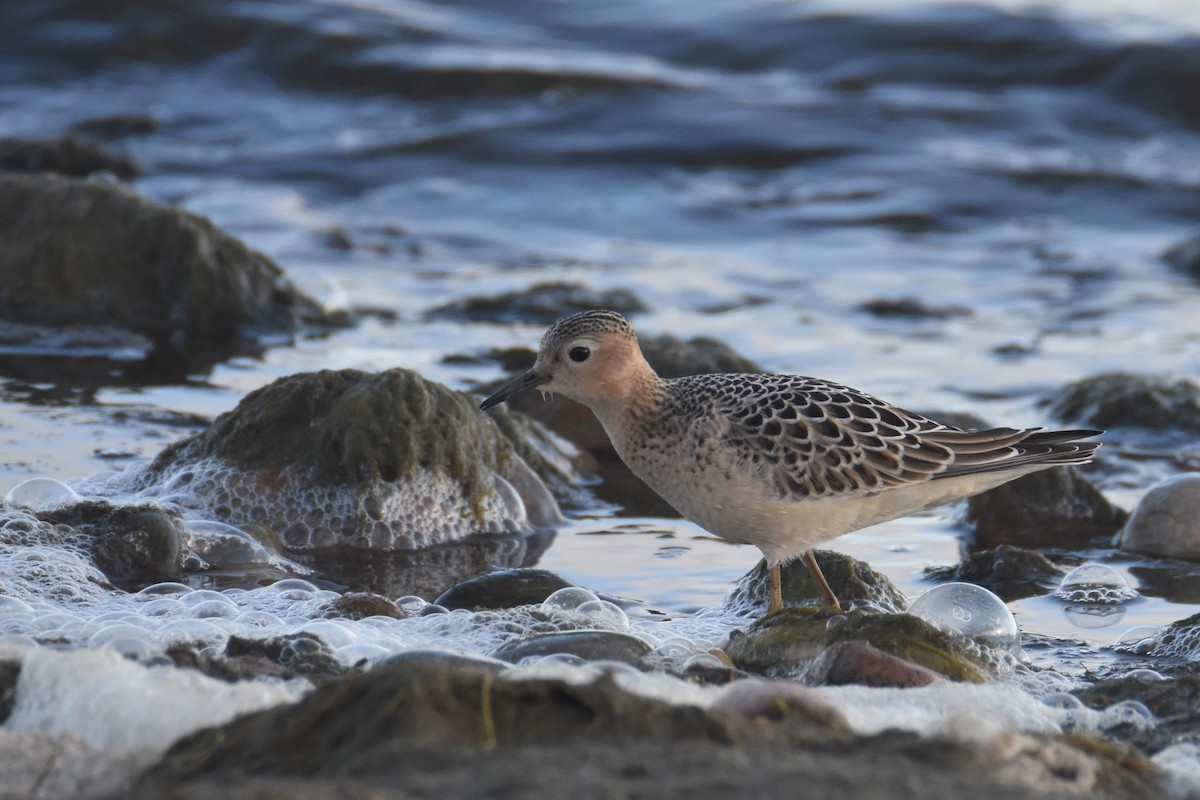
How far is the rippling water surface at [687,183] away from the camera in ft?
28.2

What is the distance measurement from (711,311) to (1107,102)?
28.4 feet

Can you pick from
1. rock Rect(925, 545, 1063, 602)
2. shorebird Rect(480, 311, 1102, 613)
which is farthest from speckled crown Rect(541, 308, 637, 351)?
rock Rect(925, 545, 1063, 602)

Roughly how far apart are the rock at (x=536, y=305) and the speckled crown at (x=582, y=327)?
4.73 meters

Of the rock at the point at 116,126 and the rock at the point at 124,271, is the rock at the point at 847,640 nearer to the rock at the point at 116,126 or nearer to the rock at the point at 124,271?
the rock at the point at 124,271

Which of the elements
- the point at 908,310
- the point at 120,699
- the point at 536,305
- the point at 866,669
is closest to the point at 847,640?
the point at 866,669

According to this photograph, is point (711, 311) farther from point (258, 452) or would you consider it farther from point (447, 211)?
point (258, 452)

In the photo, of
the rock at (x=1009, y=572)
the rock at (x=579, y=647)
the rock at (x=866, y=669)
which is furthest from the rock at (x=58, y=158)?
the rock at (x=866, y=669)

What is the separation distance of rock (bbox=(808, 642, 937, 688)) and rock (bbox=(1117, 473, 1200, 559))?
8.01ft

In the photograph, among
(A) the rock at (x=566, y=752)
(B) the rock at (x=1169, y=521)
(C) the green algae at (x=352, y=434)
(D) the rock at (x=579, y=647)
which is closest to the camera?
(A) the rock at (x=566, y=752)

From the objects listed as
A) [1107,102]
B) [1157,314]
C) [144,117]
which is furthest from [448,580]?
[1107,102]

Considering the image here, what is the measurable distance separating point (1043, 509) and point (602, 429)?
241 centimetres

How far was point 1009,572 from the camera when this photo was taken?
6.46 m

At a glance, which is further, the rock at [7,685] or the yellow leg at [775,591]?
the yellow leg at [775,591]

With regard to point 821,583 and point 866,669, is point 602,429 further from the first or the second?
point 866,669
